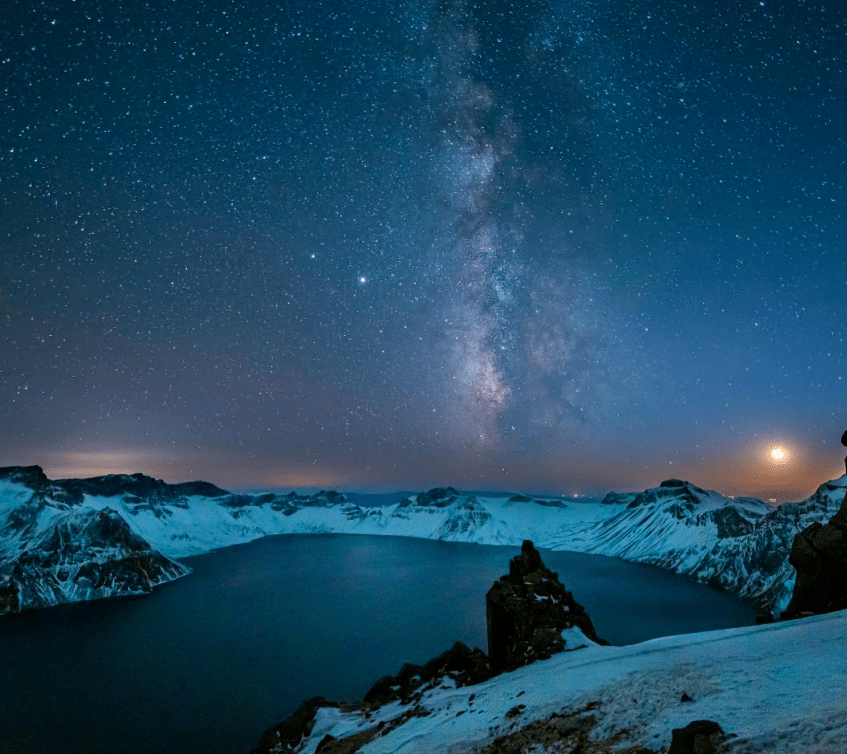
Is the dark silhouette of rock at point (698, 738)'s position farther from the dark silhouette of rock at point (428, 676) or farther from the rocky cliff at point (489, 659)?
the dark silhouette of rock at point (428, 676)

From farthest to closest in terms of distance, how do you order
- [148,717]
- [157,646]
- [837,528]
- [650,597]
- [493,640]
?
[650,597] → [157,646] → [148,717] → [493,640] → [837,528]

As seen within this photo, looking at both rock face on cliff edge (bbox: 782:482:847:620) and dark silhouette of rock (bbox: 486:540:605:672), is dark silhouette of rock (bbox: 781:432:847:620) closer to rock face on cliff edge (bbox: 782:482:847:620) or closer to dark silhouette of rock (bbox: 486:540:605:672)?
rock face on cliff edge (bbox: 782:482:847:620)

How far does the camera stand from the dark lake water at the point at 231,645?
54062 mm

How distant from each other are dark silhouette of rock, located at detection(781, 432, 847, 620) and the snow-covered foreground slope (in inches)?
330

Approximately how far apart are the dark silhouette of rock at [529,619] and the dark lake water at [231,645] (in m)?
37.4

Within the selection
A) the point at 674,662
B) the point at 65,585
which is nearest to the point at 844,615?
the point at 674,662

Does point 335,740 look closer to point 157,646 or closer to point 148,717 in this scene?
point 148,717

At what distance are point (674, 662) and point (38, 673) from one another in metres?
110

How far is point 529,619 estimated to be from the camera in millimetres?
27344

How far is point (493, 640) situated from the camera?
29.5m

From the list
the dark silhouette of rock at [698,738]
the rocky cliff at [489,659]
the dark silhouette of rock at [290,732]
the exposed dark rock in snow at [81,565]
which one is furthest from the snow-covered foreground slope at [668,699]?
the exposed dark rock in snow at [81,565]

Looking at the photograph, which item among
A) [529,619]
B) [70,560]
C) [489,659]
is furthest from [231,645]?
[70,560]

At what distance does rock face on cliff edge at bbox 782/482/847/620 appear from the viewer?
21.7 meters

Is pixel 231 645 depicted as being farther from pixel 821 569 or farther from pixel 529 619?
pixel 821 569
